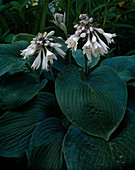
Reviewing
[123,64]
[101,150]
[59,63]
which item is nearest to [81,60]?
[59,63]

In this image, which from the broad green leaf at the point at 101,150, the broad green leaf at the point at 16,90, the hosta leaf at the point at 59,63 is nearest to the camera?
the broad green leaf at the point at 101,150

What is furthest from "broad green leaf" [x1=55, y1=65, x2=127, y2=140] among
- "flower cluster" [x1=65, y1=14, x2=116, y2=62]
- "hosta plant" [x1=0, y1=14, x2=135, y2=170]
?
"flower cluster" [x1=65, y1=14, x2=116, y2=62]

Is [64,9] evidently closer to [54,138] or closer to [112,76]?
[112,76]

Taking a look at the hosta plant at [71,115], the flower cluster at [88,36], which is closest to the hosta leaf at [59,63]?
the hosta plant at [71,115]

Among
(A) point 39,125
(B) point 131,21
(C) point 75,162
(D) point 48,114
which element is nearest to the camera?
(C) point 75,162

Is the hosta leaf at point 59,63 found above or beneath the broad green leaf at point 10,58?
beneath

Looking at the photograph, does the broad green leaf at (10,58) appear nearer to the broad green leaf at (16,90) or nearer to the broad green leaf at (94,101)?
the broad green leaf at (16,90)

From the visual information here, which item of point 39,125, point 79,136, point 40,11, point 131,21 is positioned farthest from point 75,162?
point 131,21

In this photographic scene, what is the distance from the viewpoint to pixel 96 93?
0.89m

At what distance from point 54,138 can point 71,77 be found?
1.17ft

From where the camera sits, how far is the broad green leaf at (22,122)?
0.92 metres

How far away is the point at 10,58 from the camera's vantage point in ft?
3.43

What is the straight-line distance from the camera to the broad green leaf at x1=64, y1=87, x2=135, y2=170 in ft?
2.55

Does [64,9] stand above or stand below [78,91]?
above
